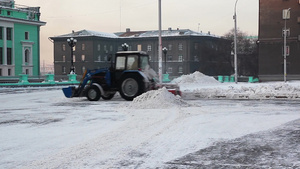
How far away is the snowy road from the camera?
6.25 metres

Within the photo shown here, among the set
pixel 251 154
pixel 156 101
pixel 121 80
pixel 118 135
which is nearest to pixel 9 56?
pixel 121 80

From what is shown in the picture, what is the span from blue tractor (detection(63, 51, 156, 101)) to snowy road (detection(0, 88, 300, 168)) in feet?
16.5

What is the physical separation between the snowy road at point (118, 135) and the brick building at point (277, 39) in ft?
169

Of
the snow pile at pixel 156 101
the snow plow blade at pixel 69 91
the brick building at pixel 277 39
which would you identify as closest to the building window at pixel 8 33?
the brick building at pixel 277 39

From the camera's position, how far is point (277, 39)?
61.2 meters

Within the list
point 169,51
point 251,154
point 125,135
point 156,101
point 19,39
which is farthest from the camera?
point 169,51

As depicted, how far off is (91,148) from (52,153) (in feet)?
2.37

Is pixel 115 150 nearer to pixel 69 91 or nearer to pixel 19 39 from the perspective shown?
pixel 69 91

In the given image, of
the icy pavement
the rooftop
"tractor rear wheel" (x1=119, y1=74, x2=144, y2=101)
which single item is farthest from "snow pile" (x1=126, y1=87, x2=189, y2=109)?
the rooftop

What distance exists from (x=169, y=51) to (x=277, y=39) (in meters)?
42.4

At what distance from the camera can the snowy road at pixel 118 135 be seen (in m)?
6.25

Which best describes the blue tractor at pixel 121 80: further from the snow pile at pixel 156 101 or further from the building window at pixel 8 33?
the building window at pixel 8 33

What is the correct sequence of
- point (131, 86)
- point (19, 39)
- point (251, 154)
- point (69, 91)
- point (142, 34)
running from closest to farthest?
point (251, 154), point (131, 86), point (69, 91), point (19, 39), point (142, 34)

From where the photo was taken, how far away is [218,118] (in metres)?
11.2
